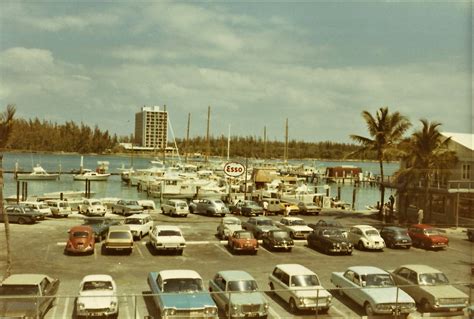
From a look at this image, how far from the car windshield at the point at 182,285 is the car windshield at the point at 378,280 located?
7.28 m

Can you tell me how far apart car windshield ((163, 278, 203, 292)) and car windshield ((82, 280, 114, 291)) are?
253 centimetres

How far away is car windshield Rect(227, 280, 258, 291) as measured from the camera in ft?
65.8

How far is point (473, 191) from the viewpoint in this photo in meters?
47.6

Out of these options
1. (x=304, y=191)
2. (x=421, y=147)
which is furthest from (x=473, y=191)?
(x=304, y=191)

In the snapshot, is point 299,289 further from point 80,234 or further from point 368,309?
point 80,234

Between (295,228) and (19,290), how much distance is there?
23.7 metres

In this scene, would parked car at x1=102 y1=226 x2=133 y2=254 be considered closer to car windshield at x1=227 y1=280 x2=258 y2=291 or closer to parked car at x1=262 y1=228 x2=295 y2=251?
parked car at x1=262 y1=228 x2=295 y2=251

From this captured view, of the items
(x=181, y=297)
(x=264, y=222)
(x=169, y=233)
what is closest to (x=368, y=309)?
(x=181, y=297)

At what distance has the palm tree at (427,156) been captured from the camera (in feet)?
160

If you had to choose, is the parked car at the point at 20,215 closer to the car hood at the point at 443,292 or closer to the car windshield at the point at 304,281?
the car windshield at the point at 304,281

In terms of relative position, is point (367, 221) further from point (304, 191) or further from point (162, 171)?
point (162, 171)

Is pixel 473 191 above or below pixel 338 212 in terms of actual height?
above

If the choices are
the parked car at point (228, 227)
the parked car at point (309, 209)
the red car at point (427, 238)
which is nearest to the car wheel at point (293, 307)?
the parked car at point (228, 227)

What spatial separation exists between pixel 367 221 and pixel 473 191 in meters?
10.4
